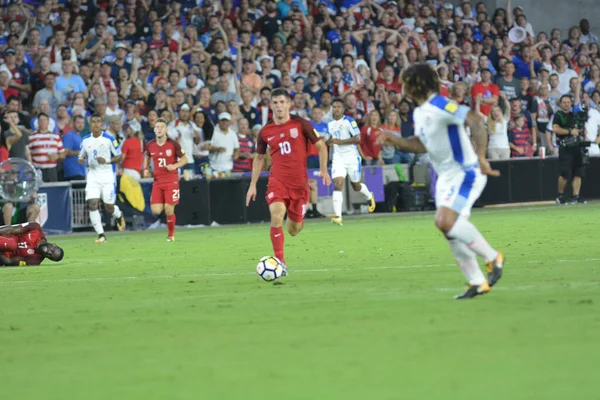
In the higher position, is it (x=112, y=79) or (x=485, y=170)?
(x=112, y=79)

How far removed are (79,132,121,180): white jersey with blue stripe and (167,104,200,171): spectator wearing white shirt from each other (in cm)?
300

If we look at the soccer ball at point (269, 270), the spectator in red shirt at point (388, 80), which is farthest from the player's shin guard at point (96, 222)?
the soccer ball at point (269, 270)

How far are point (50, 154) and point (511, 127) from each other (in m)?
13.0

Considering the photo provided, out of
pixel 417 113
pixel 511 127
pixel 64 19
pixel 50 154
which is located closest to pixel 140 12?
pixel 64 19

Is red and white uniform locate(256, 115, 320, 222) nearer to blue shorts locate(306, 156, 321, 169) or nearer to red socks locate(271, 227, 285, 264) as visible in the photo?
red socks locate(271, 227, 285, 264)

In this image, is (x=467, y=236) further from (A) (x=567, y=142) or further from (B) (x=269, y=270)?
(A) (x=567, y=142)

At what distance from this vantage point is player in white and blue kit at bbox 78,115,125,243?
71.5ft

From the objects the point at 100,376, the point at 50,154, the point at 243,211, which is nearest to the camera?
the point at 100,376

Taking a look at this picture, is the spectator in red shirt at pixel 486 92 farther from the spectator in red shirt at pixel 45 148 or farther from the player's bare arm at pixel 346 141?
the spectator in red shirt at pixel 45 148

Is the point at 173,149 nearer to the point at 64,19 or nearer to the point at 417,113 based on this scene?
the point at 64,19

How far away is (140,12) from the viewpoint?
26953 millimetres

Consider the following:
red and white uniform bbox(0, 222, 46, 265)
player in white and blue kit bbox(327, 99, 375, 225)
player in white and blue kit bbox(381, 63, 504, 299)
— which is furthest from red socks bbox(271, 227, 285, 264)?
player in white and blue kit bbox(327, 99, 375, 225)

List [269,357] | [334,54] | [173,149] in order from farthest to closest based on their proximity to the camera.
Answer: [334,54] → [173,149] → [269,357]

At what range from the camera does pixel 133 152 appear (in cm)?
2480
